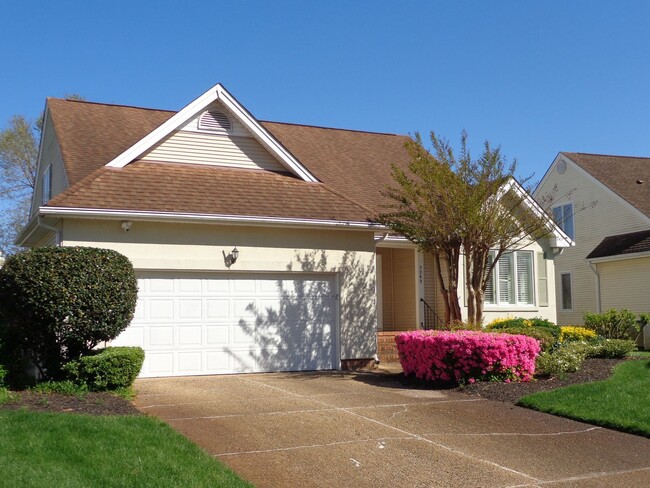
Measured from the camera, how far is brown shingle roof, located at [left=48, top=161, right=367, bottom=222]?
44.2ft

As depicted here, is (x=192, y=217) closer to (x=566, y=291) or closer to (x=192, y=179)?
(x=192, y=179)

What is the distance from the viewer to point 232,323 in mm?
14414

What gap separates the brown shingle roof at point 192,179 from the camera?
13826mm

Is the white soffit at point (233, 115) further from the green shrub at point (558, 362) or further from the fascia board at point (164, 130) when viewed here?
the green shrub at point (558, 362)

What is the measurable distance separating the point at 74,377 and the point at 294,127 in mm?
13579

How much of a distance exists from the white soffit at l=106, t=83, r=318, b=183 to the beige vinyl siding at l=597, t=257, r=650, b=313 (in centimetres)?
1378

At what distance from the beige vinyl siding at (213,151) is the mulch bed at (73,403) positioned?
21.7 ft

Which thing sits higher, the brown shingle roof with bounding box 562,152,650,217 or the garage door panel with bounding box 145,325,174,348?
Answer: the brown shingle roof with bounding box 562,152,650,217

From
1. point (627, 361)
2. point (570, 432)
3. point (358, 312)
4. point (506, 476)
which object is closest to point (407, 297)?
point (358, 312)

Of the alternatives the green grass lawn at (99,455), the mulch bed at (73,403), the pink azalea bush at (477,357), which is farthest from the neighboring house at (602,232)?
the green grass lawn at (99,455)

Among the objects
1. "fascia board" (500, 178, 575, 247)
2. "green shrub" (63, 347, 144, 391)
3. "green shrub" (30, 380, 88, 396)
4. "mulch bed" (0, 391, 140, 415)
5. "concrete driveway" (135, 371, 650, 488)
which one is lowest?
"concrete driveway" (135, 371, 650, 488)

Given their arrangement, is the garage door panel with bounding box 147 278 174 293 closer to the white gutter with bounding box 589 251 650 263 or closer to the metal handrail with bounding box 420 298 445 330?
the metal handrail with bounding box 420 298 445 330

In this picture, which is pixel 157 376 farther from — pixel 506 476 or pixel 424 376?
pixel 506 476

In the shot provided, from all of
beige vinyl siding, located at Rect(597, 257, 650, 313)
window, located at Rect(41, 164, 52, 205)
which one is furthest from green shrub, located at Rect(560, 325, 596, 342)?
window, located at Rect(41, 164, 52, 205)
